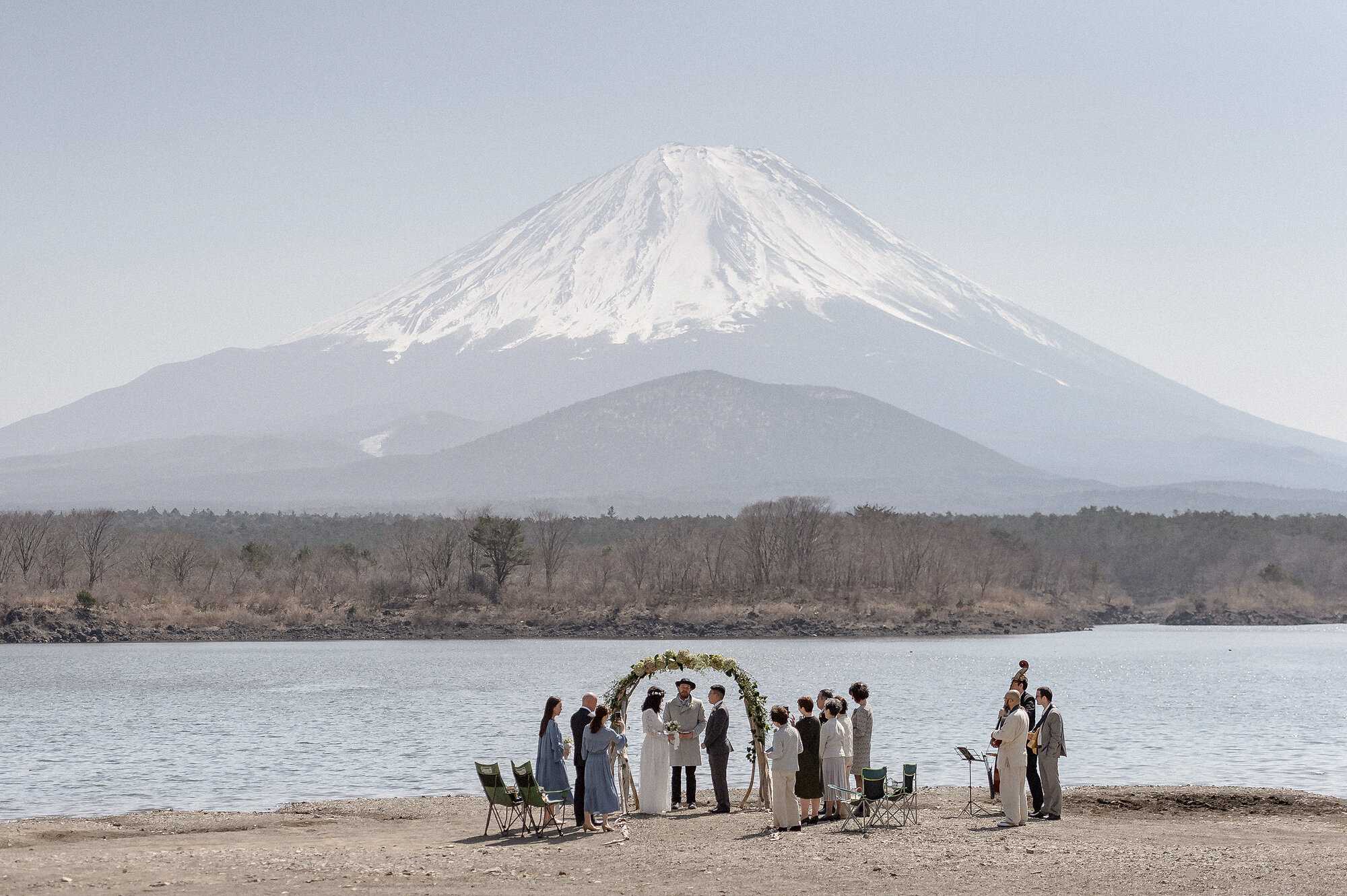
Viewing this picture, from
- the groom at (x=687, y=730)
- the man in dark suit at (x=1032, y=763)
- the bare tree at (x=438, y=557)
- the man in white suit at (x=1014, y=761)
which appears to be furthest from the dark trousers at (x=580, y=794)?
the bare tree at (x=438, y=557)

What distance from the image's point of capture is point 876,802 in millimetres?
21391

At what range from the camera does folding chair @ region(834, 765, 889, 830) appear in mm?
20719

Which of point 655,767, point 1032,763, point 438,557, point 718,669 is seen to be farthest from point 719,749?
point 438,557

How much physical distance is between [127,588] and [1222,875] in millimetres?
85185

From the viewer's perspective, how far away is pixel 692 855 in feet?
60.7

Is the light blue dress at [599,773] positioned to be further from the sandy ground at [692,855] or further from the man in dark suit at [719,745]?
the man in dark suit at [719,745]

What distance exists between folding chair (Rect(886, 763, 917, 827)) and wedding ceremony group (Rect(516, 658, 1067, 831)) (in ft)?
0.14

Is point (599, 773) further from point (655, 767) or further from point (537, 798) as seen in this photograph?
point (655, 767)

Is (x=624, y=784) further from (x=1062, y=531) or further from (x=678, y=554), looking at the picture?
(x=1062, y=531)

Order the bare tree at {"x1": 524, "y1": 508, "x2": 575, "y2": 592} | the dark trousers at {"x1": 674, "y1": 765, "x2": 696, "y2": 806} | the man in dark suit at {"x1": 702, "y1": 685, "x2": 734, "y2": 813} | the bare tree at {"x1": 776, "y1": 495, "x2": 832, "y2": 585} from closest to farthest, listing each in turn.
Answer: the man in dark suit at {"x1": 702, "y1": 685, "x2": 734, "y2": 813} < the dark trousers at {"x1": 674, "y1": 765, "x2": 696, "y2": 806} < the bare tree at {"x1": 524, "y1": 508, "x2": 575, "y2": 592} < the bare tree at {"x1": 776, "y1": 495, "x2": 832, "y2": 585}

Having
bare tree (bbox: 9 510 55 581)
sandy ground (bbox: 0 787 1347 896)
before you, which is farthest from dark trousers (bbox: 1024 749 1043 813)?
bare tree (bbox: 9 510 55 581)

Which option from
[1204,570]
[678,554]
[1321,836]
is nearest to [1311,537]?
[1204,570]

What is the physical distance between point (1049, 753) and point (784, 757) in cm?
395

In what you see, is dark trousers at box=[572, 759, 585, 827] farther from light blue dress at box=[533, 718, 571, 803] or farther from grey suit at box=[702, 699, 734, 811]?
grey suit at box=[702, 699, 734, 811]
